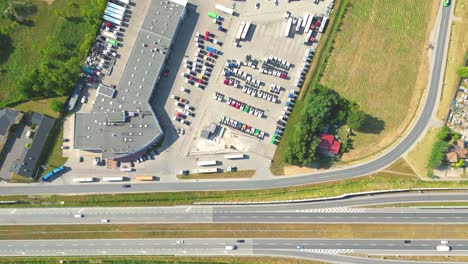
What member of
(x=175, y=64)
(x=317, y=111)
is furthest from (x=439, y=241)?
(x=175, y=64)

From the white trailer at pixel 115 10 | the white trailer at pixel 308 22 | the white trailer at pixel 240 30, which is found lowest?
the white trailer at pixel 115 10

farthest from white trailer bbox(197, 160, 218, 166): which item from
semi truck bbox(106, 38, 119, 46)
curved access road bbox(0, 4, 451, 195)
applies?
semi truck bbox(106, 38, 119, 46)

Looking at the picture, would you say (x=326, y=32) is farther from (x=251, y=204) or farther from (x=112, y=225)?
(x=112, y=225)

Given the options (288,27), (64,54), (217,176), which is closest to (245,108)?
(217,176)

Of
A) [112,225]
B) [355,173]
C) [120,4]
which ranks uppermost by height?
[120,4]

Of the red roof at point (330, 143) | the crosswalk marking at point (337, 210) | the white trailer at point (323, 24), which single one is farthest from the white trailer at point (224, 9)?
the crosswalk marking at point (337, 210)

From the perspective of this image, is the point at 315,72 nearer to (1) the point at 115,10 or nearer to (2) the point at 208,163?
(2) the point at 208,163

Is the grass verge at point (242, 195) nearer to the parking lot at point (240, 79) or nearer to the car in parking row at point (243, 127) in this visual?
the parking lot at point (240, 79)
